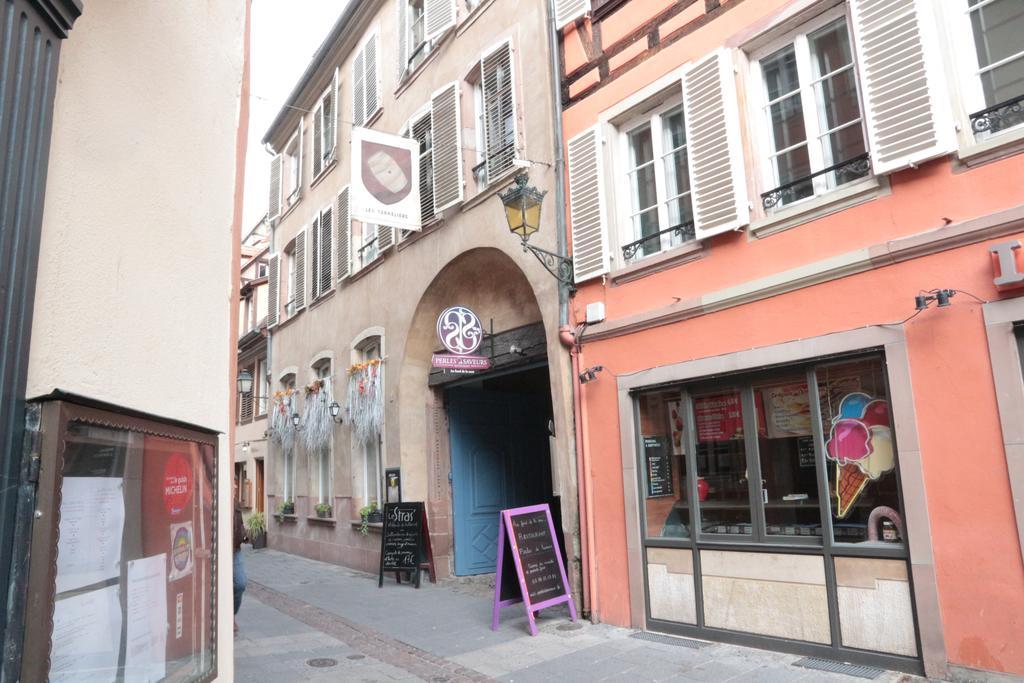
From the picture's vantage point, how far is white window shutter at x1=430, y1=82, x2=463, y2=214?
1085 centimetres

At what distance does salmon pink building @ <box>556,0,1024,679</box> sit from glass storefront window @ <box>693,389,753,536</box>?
0.03 meters

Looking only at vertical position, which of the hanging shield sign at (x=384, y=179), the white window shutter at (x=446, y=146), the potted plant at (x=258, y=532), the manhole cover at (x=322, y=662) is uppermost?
the white window shutter at (x=446, y=146)

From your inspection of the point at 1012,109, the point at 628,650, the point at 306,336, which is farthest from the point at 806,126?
the point at 306,336

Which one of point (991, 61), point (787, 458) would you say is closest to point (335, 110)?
point (787, 458)

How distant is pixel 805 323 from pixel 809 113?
1852 mm

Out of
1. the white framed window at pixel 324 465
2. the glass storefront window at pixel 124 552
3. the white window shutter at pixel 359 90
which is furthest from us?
the white framed window at pixel 324 465

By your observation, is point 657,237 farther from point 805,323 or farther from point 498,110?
point 498,110


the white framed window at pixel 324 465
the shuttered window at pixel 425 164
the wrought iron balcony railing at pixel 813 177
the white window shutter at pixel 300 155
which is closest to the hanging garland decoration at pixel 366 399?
the white framed window at pixel 324 465

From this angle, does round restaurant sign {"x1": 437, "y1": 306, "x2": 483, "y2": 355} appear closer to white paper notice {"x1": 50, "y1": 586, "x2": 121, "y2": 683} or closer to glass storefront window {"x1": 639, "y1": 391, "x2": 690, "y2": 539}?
glass storefront window {"x1": 639, "y1": 391, "x2": 690, "y2": 539}

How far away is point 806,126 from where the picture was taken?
6.43 metres

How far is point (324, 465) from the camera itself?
1541 centimetres

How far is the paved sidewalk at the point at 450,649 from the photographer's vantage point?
5.97 m

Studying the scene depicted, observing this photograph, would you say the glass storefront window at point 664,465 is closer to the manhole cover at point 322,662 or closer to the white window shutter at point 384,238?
the manhole cover at point 322,662

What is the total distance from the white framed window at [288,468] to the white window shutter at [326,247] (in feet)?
9.29
